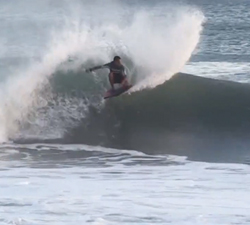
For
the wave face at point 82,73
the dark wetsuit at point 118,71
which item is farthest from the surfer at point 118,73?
the wave face at point 82,73

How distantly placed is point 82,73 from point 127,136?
8.39 ft

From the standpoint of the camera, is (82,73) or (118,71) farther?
(82,73)

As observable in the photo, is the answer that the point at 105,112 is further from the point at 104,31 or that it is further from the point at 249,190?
the point at 249,190

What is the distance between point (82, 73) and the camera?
18375mm

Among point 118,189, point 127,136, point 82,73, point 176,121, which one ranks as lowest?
point 118,189

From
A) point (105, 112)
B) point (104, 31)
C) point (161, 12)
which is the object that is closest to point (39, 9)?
point (161, 12)

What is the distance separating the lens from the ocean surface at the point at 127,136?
1075 cm

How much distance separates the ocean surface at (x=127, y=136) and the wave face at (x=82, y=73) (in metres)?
0.03

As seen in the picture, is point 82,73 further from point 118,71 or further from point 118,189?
point 118,189

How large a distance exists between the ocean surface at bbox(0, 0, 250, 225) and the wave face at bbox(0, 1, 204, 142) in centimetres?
3

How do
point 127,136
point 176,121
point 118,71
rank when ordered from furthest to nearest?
point 176,121 → point 127,136 → point 118,71

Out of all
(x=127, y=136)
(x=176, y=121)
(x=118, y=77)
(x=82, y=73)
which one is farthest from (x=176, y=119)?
(x=118, y=77)

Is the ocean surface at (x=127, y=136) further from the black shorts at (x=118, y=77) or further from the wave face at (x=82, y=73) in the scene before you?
the black shorts at (x=118, y=77)

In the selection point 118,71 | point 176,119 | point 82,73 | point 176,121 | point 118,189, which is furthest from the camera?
point 82,73
